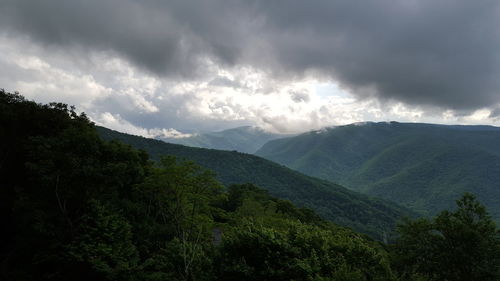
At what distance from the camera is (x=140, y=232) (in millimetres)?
29438

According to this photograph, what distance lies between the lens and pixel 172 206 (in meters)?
28.3

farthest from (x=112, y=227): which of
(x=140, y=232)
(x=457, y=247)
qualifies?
(x=457, y=247)

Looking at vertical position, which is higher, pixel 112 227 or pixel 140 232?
pixel 112 227

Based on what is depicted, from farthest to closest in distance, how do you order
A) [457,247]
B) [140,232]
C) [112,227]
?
[140,232], [457,247], [112,227]

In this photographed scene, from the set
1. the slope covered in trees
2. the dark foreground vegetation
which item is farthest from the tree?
the slope covered in trees

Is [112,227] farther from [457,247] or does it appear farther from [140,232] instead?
[457,247]

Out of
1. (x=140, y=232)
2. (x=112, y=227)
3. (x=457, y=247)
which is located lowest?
(x=457, y=247)

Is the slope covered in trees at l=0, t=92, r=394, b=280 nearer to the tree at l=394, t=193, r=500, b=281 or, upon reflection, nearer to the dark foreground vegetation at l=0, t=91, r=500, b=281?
the dark foreground vegetation at l=0, t=91, r=500, b=281

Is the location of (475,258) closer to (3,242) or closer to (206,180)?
(206,180)

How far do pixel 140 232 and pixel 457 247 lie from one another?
1265 inches

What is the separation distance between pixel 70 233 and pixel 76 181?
441cm

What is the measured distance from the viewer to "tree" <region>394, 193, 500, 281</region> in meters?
27.4

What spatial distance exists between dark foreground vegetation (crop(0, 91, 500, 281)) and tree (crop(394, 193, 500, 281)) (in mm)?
98

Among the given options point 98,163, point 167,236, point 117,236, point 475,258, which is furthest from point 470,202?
point 98,163
